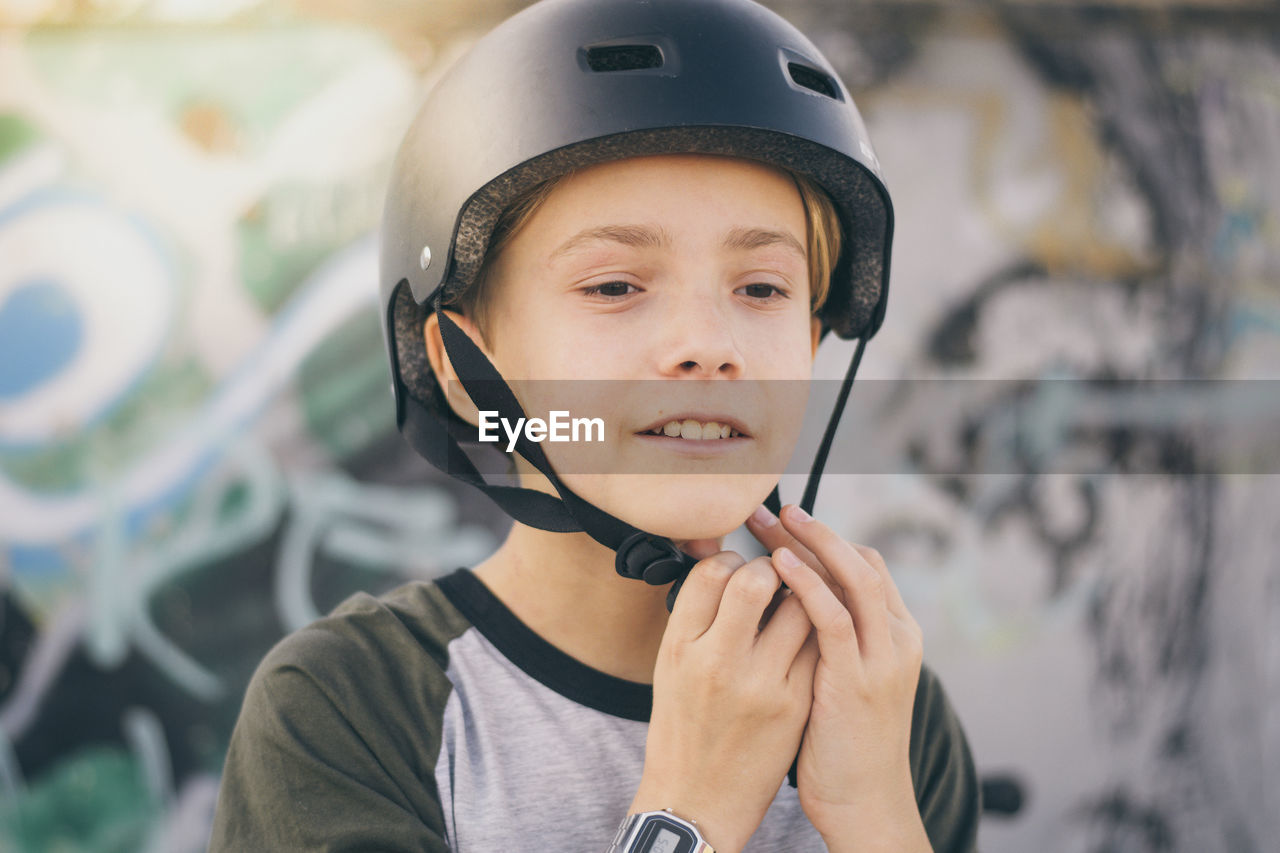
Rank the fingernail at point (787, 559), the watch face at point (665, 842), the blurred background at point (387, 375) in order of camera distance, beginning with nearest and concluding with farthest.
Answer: the watch face at point (665, 842), the fingernail at point (787, 559), the blurred background at point (387, 375)

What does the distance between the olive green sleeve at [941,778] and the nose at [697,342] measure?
25.7 inches

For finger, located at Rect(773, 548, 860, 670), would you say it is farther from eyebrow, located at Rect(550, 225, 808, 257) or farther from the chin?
eyebrow, located at Rect(550, 225, 808, 257)

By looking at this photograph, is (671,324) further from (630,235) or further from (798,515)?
(798,515)

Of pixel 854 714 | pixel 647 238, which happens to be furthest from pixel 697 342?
pixel 854 714

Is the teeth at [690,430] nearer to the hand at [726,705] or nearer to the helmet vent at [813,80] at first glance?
the hand at [726,705]

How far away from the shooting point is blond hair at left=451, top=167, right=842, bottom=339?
134 cm

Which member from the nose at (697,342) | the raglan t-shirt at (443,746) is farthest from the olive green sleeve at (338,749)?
the nose at (697,342)

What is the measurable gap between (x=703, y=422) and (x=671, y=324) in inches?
6.0

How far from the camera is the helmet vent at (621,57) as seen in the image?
1.38m

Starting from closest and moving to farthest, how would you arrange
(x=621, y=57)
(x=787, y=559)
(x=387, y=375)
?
(x=787, y=559) < (x=621, y=57) < (x=387, y=375)

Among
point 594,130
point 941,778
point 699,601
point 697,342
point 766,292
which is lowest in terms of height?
point 941,778

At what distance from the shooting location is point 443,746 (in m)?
1.21

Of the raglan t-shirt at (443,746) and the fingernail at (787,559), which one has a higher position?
the fingernail at (787,559)

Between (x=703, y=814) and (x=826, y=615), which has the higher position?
(x=826, y=615)
